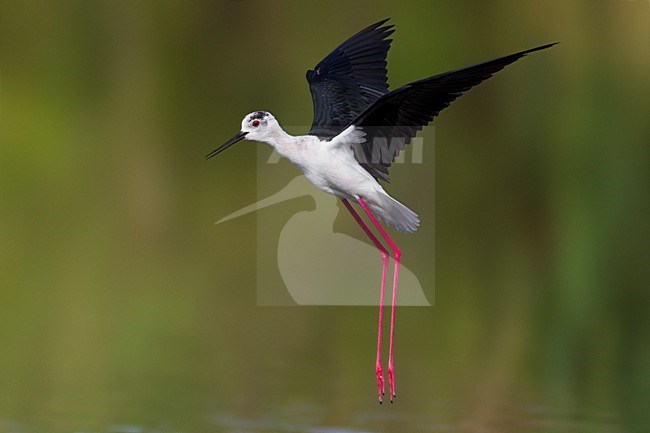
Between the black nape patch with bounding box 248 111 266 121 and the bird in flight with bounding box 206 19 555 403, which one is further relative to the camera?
the black nape patch with bounding box 248 111 266 121

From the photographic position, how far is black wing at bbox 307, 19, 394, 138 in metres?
6.04

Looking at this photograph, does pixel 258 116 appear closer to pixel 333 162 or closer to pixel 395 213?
pixel 333 162

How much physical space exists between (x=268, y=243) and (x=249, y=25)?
1.44 m

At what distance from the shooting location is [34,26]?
8836 mm

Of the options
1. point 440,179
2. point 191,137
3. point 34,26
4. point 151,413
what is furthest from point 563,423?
point 34,26

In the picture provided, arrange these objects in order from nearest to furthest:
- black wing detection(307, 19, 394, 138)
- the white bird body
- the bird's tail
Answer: the white bird body → the bird's tail → black wing detection(307, 19, 394, 138)

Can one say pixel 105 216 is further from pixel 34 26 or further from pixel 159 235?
pixel 34 26

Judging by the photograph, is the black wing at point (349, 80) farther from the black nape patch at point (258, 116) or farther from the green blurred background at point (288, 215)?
the green blurred background at point (288, 215)

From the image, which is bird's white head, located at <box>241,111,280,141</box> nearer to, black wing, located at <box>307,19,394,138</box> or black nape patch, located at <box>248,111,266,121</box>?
black nape patch, located at <box>248,111,266,121</box>

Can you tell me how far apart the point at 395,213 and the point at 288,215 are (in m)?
3.07

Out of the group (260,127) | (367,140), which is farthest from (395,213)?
(260,127)

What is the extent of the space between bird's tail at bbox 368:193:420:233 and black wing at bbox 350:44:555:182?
0.64 feet

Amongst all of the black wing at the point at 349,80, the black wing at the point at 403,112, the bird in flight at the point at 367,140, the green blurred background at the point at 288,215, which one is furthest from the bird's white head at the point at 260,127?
the green blurred background at the point at 288,215

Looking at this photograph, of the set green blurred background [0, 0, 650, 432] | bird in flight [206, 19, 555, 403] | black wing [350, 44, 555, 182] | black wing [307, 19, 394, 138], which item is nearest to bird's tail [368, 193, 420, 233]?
bird in flight [206, 19, 555, 403]
